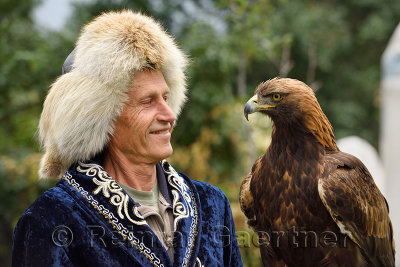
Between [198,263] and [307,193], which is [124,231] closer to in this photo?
[198,263]

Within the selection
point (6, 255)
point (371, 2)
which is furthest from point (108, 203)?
point (371, 2)

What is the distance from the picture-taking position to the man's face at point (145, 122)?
7.68 feet

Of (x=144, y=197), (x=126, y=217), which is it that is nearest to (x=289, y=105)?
(x=144, y=197)

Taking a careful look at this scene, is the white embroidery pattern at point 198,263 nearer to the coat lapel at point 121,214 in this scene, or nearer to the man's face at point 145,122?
the coat lapel at point 121,214

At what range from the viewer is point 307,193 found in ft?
8.05

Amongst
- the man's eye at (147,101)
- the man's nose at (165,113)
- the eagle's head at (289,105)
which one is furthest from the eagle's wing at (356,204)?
the man's eye at (147,101)

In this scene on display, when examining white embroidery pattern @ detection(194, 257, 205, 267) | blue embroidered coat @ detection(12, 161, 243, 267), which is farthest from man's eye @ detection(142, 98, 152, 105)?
white embroidery pattern @ detection(194, 257, 205, 267)

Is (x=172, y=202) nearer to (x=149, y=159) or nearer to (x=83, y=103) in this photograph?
(x=149, y=159)

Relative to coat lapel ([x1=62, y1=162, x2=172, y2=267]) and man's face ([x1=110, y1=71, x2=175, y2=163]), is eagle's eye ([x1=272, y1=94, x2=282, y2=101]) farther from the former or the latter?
coat lapel ([x1=62, y1=162, x2=172, y2=267])

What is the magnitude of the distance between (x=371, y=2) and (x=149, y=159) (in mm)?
12737

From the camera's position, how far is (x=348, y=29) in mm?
14234

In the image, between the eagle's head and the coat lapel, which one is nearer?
the coat lapel

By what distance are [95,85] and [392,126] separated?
4639mm

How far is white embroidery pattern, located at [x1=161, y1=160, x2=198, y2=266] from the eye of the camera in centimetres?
240
